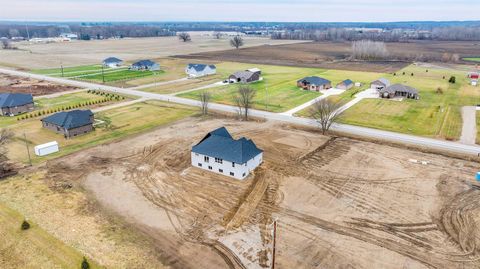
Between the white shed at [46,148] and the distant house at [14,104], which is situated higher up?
the distant house at [14,104]

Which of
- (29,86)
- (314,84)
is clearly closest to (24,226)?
(314,84)

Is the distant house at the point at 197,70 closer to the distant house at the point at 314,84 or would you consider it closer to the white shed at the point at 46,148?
the distant house at the point at 314,84

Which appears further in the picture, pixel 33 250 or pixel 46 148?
pixel 46 148

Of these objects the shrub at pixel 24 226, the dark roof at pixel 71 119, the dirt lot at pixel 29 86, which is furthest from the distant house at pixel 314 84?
the shrub at pixel 24 226

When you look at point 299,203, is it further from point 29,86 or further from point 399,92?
point 29,86

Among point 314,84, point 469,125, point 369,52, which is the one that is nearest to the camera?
point 469,125

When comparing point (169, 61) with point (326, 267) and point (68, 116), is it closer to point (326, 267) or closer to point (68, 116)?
point (68, 116)

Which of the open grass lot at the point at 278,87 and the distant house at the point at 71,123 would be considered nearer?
the distant house at the point at 71,123
